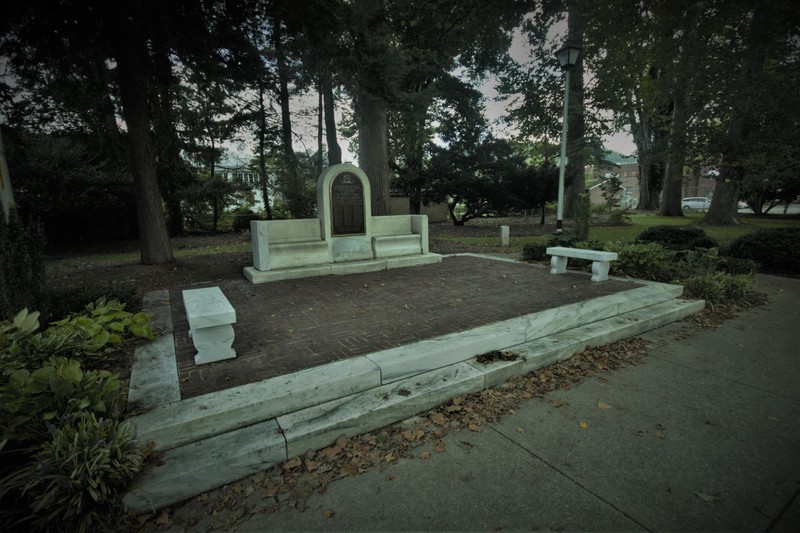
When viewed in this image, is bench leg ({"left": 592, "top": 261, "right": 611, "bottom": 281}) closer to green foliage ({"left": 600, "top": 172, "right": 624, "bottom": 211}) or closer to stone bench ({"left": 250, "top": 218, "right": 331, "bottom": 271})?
stone bench ({"left": 250, "top": 218, "right": 331, "bottom": 271})

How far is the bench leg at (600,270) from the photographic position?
7.36 metres

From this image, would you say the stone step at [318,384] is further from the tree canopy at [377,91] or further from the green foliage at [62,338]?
the tree canopy at [377,91]

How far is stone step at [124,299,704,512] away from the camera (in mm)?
2432

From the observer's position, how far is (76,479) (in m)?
2.18

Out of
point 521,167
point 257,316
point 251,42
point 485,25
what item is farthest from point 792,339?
point 485,25

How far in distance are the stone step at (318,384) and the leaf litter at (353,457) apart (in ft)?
1.45

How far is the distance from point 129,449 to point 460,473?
2315 mm

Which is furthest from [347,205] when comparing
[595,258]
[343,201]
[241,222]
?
[241,222]

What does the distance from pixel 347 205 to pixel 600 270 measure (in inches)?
227

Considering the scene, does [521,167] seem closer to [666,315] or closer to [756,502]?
[666,315]

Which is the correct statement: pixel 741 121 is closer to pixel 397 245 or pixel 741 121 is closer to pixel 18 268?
pixel 397 245

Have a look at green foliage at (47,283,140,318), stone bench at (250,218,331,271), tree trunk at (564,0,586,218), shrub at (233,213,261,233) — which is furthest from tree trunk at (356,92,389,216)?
tree trunk at (564,0,586,218)

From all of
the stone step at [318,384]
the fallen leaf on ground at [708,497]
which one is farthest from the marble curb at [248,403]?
the fallen leaf on ground at [708,497]

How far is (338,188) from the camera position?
8.62m
